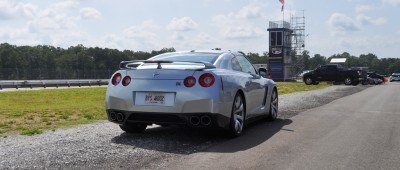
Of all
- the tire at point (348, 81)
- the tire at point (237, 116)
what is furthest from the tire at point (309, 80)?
the tire at point (237, 116)

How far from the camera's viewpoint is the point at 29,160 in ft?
19.2

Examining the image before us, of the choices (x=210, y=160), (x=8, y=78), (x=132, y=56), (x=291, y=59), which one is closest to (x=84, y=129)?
(x=210, y=160)

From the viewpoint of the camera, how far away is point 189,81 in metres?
7.32

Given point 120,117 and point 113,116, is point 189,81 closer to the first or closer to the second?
point 120,117

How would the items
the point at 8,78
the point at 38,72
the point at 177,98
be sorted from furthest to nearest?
1. the point at 38,72
2. the point at 8,78
3. the point at 177,98

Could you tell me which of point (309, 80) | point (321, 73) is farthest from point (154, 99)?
point (309, 80)

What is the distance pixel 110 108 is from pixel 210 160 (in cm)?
229

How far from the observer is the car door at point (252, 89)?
28.9 feet

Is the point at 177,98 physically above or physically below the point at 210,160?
above

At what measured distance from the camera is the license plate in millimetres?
7277

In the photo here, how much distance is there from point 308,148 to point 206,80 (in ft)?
5.73

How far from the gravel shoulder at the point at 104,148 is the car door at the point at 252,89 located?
0.91 m

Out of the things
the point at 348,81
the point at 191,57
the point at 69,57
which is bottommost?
the point at 348,81

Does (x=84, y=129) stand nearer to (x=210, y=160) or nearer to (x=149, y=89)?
(x=149, y=89)
